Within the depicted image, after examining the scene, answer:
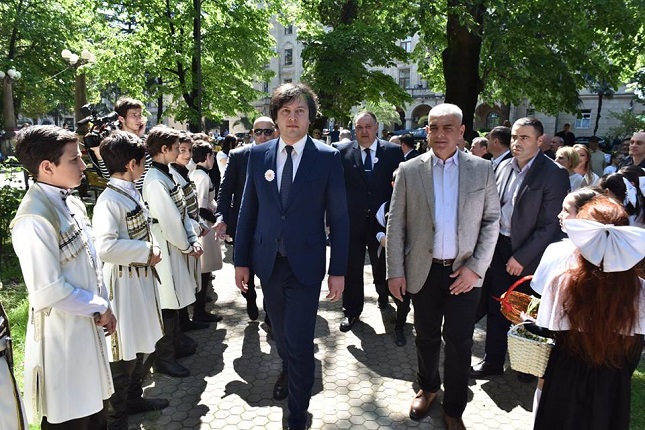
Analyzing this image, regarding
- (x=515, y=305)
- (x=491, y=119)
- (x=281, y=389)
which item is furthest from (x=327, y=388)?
(x=491, y=119)

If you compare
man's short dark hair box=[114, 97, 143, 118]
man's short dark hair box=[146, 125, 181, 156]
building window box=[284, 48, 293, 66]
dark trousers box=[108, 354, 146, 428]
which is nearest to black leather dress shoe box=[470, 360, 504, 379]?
dark trousers box=[108, 354, 146, 428]

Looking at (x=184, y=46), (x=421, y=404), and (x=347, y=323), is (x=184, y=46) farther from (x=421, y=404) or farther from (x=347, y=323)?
(x=421, y=404)

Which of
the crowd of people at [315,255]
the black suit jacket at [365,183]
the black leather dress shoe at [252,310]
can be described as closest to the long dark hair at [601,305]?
the crowd of people at [315,255]

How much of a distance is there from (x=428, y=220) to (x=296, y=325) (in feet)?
3.82

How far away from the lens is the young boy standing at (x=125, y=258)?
297cm

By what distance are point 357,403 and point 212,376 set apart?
133 centimetres

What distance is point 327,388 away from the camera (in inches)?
153

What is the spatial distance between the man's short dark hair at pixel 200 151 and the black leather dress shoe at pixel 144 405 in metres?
2.76

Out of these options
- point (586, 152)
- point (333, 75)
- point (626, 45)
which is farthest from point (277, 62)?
point (586, 152)

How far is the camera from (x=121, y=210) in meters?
3.03

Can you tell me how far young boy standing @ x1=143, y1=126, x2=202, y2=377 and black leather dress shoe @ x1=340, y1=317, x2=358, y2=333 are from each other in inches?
69.9

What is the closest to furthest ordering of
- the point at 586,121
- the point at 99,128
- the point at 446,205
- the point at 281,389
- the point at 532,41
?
the point at 446,205, the point at 281,389, the point at 99,128, the point at 532,41, the point at 586,121

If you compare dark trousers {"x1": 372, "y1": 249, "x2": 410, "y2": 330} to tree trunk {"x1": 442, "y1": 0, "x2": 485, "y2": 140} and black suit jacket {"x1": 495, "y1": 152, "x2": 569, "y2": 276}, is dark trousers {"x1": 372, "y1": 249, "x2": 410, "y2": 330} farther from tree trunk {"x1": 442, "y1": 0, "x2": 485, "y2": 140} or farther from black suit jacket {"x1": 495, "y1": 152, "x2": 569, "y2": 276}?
tree trunk {"x1": 442, "y1": 0, "x2": 485, "y2": 140}

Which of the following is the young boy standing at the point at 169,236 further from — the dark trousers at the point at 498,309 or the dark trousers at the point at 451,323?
the dark trousers at the point at 498,309
